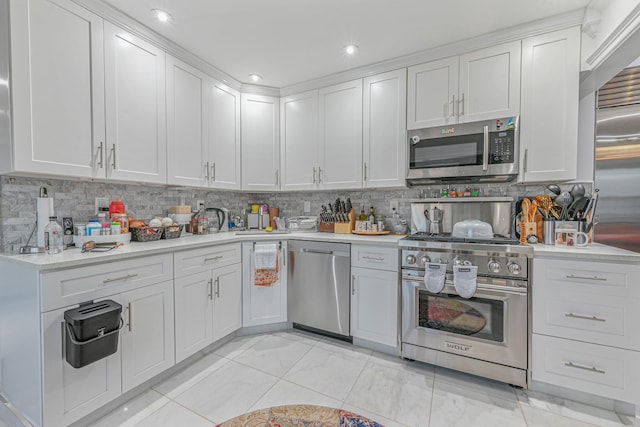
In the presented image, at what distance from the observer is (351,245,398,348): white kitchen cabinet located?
221cm

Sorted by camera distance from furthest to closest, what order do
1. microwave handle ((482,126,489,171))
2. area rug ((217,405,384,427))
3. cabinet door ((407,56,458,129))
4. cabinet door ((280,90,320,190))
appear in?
cabinet door ((280,90,320,190)) → cabinet door ((407,56,458,129)) → microwave handle ((482,126,489,171)) → area rug ((217,405,384,427))

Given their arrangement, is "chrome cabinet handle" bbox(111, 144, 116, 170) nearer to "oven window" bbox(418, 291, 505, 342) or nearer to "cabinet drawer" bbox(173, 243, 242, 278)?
"cabinet drawer" bbox(173, 243, 242, 278)

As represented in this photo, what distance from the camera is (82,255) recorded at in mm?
1511

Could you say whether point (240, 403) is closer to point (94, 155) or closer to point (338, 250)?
point (338, 250)

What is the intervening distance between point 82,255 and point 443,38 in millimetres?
2951

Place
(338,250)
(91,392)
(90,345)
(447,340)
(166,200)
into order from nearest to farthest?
(90,345) < (91,392) < (447,340) < (338,250) < (166,200)

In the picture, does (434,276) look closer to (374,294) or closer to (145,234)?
(374,294)

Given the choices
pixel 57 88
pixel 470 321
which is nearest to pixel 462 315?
pixel 470 321

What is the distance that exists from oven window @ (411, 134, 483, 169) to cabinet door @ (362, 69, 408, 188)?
0.13 m

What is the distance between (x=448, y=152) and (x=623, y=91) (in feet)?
4.85

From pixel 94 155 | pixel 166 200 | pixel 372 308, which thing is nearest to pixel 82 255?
pixel 94 155

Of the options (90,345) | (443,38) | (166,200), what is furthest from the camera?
(166,200)

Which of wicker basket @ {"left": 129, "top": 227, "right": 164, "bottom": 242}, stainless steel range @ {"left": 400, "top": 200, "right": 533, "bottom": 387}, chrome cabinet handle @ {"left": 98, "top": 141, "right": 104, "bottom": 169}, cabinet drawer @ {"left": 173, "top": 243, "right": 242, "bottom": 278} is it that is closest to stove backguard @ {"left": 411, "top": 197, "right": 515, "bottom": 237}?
stainless steel range @ {"left": 400, "top": 200, "right": 533, "bottom": 387}

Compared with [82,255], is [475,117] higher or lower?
higher
